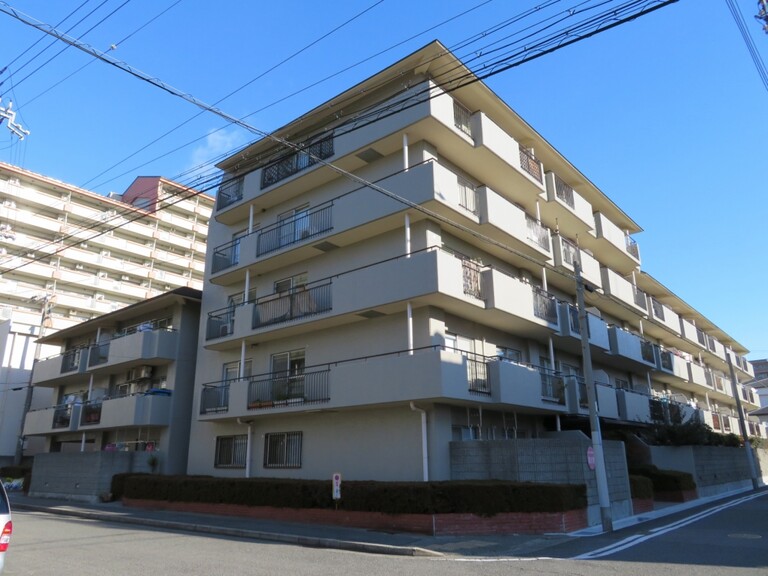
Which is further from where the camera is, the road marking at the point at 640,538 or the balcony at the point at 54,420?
the balcony at the point at 54,420

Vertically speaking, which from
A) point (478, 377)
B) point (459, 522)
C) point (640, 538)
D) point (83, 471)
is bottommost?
point (640, 538)

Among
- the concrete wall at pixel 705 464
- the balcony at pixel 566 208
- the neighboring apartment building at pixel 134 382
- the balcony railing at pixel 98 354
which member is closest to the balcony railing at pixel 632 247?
the balcony at pixel 566 208

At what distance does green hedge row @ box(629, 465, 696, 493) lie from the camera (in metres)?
21.9

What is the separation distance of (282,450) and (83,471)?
918 cm

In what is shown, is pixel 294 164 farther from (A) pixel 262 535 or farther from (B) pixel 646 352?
(B) pixel 646 352

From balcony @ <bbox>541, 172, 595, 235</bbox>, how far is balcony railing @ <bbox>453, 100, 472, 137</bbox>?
5.39m

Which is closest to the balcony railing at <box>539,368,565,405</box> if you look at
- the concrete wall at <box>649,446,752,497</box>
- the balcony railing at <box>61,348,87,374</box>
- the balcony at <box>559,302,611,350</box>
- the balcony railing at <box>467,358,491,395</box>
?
the balcony at <box>559,302,611,350</box>

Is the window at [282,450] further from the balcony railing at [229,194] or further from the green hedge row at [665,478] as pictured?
the green hedge row at [665,478]

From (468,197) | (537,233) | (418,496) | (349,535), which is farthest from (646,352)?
(349,535)

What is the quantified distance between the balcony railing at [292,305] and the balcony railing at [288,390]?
2005 millimetres

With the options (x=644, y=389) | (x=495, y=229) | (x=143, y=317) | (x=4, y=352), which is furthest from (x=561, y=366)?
(x=4, y=352)

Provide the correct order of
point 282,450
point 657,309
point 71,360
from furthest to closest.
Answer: point 657,309 < point 71,360 < point 282,450

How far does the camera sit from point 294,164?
22.4 metres

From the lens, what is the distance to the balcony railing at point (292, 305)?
19422 mm
